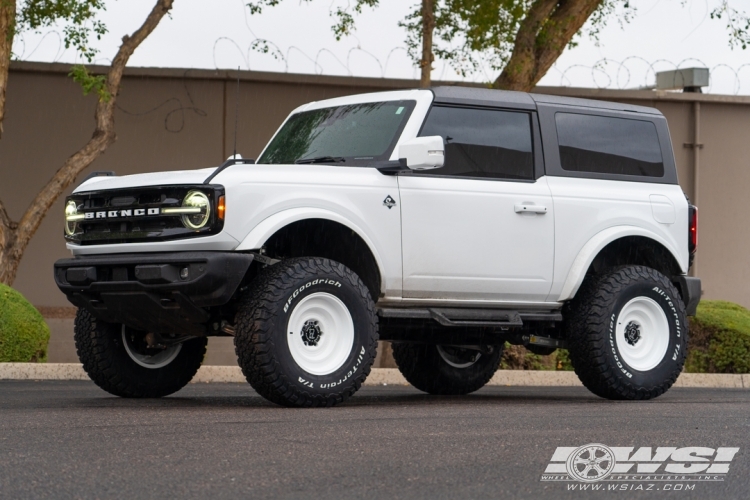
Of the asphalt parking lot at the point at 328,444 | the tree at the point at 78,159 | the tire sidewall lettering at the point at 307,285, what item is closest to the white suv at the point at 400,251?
the tire sidewall lettering at the point at 307,285

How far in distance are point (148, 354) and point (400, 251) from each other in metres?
2.01

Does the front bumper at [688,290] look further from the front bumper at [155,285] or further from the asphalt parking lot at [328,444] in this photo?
the front bumper at [155,285]

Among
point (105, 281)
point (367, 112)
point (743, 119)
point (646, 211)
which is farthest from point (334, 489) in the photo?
point (743, 119)

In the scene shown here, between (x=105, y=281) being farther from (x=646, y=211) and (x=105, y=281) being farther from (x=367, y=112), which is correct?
(x=646, y=211)

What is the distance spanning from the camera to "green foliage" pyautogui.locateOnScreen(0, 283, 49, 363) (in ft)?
38.3

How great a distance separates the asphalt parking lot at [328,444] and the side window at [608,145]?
72.9 inches

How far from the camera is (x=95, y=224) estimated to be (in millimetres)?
8125

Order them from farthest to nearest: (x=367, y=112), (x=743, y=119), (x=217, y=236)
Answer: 1. (x=743, y=119)
2. (x=367, y=112)
3. (x=217, y=236)

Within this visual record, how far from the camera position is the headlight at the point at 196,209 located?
7504 millimetres

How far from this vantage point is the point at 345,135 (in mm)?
8789

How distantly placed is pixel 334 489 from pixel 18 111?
506 inches

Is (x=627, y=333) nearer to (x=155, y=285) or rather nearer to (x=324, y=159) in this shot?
(x=324, y=159)

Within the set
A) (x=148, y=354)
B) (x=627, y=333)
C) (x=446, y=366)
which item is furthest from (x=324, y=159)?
(x=627, y=333)

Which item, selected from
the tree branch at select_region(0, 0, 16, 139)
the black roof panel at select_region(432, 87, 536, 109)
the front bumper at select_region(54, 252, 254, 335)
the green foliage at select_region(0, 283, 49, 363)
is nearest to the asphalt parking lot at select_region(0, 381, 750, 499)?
the front bumper at select_region(54, 252, 254, 335)
